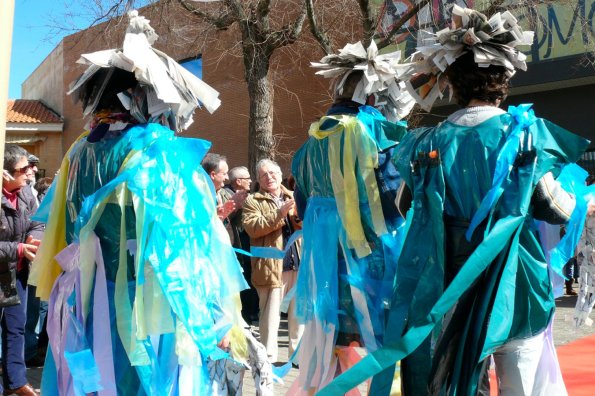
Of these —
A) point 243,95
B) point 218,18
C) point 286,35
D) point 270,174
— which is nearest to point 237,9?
point 218,18

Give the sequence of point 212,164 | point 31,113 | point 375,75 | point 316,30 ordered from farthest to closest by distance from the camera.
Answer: point 31,113, point 316,30, point 212,164, point 375,75

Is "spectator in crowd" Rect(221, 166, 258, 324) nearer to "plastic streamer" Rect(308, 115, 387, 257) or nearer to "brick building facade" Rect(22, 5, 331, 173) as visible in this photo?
"plastic streamer" Rect(308, 115, 387, 257)

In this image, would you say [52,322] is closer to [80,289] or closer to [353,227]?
[80,289]

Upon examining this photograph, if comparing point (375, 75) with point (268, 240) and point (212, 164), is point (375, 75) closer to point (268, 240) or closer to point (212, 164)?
point (212, 164)

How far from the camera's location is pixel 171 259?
3219 mm

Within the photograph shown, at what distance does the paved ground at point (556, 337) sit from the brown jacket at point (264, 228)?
0.76 m

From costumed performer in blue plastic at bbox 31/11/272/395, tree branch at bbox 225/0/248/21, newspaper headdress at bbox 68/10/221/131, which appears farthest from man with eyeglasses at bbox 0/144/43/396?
tree branch at bbox 225/0/248/21

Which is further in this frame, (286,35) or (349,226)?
(286,35)

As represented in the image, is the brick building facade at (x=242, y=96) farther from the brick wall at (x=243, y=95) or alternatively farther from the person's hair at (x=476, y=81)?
the person's hair at (x=476, y=81)

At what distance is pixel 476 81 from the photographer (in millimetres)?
2986

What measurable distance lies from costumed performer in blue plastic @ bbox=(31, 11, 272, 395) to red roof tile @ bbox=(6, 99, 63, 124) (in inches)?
1061

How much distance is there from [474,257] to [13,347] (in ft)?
12.3

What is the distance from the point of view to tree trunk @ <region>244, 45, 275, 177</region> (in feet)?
36.2

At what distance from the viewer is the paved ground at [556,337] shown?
5461mm
